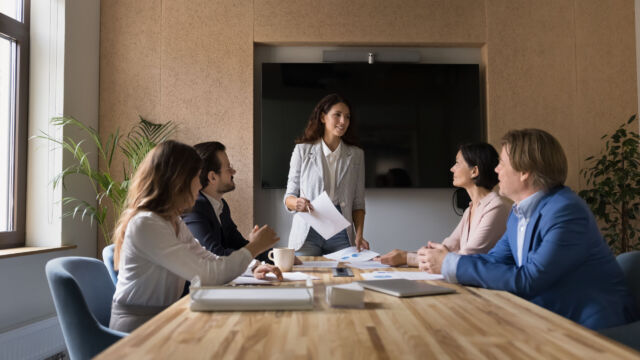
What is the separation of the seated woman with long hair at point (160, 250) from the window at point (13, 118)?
2044mm

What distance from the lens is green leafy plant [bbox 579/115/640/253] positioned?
3.91m

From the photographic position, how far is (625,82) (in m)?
4.21

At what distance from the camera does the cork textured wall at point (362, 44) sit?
4141mm

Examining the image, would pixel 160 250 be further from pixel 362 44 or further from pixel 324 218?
pixel 362 44

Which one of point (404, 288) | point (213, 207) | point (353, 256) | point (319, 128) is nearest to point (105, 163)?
point (319, 128)

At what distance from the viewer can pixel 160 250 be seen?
59.6 inches

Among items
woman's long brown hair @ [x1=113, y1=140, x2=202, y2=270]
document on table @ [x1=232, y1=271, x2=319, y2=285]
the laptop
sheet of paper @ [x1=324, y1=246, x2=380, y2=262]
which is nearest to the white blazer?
sheet of paper @ [x1=324, y1=246, x2=380, y2=262]

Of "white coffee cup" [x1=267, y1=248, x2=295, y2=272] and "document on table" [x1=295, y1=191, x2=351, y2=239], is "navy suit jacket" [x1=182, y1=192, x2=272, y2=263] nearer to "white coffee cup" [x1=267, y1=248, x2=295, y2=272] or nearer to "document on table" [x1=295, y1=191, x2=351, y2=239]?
"white coffee cup" [x1=267, y1=248, x2=295, y2=272]

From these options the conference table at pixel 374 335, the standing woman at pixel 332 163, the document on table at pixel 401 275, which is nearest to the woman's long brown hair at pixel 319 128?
the standing woman at pixel 332 163

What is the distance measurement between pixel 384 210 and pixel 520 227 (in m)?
2.53

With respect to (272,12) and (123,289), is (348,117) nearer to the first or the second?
(272,12)

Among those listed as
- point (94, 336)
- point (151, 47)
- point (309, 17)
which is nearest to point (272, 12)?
point (309, 17)

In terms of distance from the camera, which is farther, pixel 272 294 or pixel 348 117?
pixel 348 117

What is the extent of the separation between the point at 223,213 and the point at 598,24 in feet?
11.5
